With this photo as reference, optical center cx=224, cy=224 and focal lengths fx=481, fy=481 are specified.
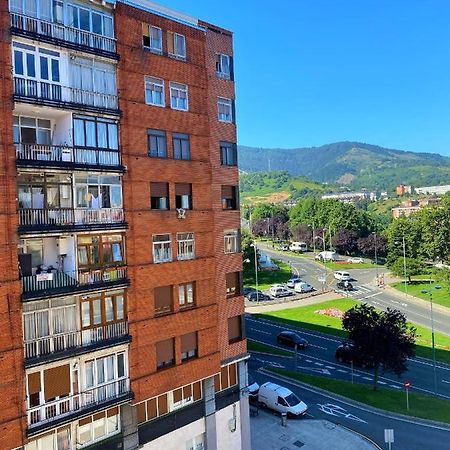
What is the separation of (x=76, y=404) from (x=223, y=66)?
16.4 m

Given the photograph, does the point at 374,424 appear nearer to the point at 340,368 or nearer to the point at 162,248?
the point at 340,368

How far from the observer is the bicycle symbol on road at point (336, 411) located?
102 feet

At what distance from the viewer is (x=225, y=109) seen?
23547 millimetres

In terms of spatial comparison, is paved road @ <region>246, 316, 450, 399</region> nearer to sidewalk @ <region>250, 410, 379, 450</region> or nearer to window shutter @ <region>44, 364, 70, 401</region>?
sidewalk @ <region>250, 410, 379, 450</region>

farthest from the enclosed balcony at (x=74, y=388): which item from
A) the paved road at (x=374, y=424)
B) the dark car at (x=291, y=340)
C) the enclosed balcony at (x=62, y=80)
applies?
the dark car at (x=291, y=340)

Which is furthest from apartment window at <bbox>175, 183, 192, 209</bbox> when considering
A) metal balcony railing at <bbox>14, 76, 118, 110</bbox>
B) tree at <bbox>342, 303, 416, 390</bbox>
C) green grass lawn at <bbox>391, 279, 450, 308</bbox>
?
green grass lawn at <bbox>391, 279, 450, 308</bbox>

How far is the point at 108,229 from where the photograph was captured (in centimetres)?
1836

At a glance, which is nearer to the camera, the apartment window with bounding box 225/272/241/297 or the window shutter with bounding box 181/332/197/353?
the window shutter with bounding box 181/332/197/353

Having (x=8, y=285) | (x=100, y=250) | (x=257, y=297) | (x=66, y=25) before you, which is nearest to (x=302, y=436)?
(x=100, y=250)

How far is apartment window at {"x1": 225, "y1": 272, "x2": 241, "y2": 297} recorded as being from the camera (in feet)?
77.1

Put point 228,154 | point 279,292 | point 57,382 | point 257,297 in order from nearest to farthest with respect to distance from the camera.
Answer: point 57,382 → point 228,154 → point 257,297 → point 279,292

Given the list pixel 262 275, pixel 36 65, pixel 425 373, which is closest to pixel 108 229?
pixel 36 65

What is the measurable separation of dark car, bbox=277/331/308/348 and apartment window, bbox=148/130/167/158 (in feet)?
104

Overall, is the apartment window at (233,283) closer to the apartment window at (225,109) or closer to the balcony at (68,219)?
the balcony at (68,219)
